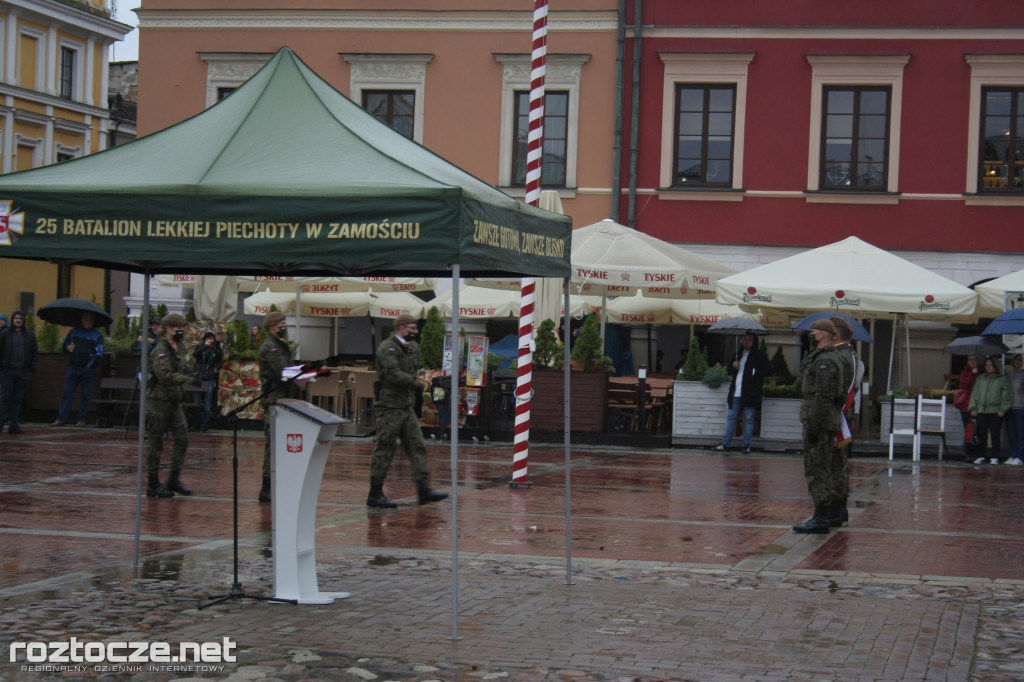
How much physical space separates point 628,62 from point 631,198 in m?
2.94

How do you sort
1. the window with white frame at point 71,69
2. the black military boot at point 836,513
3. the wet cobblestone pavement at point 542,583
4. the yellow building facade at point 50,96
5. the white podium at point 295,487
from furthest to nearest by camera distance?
1. the window with white frame at point 71,69
2. the yellow building facade at point 50,96
3. the black military boot at point 836,513
4. the white podium at point 295,487
5. the wet cobblestone pavement at point 542,583

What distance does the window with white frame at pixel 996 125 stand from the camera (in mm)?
25422

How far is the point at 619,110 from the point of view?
2659 cm

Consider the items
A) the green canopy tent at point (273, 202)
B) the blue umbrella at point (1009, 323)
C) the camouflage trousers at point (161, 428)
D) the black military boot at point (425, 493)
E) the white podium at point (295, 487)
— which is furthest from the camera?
the blue umbrella at point (1009, 323)

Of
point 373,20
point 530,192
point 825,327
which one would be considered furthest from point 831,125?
point 825,327

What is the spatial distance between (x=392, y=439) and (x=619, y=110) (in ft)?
52.3

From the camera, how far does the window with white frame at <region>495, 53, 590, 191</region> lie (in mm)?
27000

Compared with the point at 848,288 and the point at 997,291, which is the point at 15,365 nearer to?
the point at 848,288

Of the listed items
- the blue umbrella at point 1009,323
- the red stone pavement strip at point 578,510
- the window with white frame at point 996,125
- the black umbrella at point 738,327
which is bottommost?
the red stone pavement strip at point 578,510

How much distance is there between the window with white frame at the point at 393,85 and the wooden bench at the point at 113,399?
9275 mm

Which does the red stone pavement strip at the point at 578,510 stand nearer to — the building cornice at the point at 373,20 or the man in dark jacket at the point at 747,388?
the man in dark jacket at the point at 747,388

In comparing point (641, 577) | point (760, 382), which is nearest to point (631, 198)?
point (760, 382)

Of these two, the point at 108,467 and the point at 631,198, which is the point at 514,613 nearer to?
the point at 108,467

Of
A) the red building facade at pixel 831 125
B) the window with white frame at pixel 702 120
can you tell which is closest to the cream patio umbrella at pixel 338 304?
the red building facade at pixel 831 125
